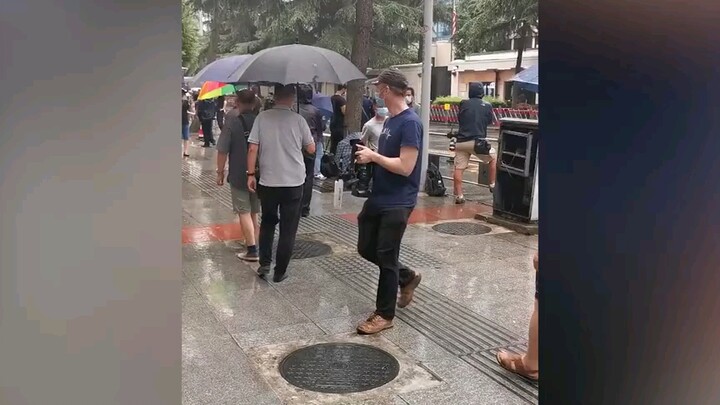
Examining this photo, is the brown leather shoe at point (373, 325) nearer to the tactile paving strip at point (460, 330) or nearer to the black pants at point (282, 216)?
the tactile paving strip at point (460, 330)

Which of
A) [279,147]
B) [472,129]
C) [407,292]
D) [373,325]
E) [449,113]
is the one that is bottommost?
[373,325]

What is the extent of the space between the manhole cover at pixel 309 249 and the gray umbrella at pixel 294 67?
1.74 metres

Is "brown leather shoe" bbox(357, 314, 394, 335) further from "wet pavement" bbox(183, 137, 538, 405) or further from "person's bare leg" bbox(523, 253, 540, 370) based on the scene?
"person's bare leg" bbox(523, 253, 540, 370)

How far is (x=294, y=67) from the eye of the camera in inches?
261

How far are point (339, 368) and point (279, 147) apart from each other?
85.4 inches

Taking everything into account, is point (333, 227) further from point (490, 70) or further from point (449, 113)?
point (490, 70)

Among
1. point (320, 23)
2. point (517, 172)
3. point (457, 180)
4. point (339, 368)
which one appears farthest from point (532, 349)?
point (320, 23)

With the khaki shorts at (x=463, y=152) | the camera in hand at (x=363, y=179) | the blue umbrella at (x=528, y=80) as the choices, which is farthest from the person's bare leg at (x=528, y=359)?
the khaki shorts at (x=463, y=152)

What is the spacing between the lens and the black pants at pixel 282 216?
565 cm

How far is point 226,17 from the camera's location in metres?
29.6

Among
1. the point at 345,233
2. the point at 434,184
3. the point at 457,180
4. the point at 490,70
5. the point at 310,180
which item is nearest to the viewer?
the point at 345,233
